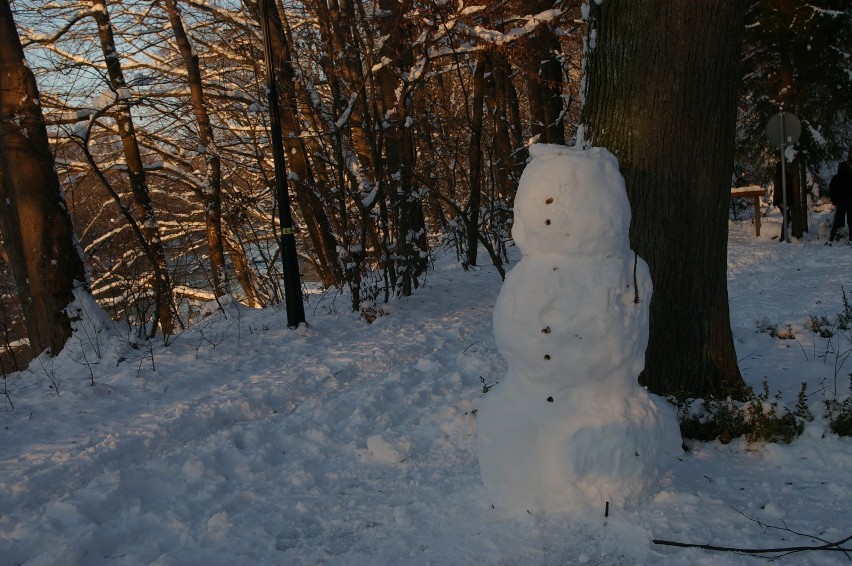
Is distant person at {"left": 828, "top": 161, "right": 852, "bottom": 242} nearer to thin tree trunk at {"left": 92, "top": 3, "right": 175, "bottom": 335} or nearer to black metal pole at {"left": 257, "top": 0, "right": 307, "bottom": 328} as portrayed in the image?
black metal pole at {"left": 257, "top": 0, "right": 307, "bottom": 328}

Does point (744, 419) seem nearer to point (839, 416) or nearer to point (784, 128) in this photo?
point (839, 416)

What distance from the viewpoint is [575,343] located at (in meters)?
3.19

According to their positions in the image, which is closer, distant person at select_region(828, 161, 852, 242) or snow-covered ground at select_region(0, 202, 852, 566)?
snow-covered ground at select_region(0, 202, 852, 566)

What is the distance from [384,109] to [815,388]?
25.4 ft

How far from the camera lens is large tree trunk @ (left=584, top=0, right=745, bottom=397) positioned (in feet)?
14.6

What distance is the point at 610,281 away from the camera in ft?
10.6

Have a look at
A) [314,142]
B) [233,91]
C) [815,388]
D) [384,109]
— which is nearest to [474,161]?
[384,109]

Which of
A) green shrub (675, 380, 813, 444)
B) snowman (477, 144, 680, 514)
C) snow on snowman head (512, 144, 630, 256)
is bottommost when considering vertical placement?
green shrub (675, 380, 813, 444)

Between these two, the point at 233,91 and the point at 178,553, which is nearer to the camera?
the point at 178,553

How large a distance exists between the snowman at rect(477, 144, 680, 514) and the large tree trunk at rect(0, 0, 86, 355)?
241 inches

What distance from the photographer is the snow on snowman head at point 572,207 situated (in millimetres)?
3230

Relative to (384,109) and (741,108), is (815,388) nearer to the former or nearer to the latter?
(384,109)

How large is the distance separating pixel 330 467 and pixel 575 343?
7.29 ft

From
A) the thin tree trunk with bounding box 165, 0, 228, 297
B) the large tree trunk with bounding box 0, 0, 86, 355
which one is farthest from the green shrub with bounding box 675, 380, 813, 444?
the thin tree trunk with bounding box 165, 0, 228, 297
